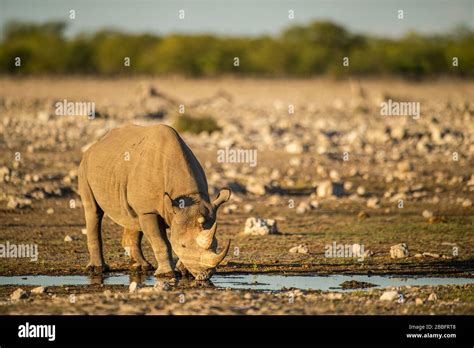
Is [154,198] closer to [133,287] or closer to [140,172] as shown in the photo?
[140,172]

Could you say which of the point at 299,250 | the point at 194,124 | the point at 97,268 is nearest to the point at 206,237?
the point at 97,268

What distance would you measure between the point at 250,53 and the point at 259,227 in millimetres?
50431

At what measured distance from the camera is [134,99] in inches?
1569

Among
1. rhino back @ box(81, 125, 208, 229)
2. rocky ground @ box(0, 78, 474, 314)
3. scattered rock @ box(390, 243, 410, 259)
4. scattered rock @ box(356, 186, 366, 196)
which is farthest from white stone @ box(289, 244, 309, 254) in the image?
scattered rock @ box(356, 186, 366, 196)

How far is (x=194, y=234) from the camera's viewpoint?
1385 cm

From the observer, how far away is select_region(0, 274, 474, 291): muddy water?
14.0 metres

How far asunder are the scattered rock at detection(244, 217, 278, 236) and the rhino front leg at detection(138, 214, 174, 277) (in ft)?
13.1

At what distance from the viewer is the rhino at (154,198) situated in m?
13.9

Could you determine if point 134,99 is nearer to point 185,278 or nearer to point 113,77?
point 113,77

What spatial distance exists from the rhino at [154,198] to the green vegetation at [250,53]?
134 feet

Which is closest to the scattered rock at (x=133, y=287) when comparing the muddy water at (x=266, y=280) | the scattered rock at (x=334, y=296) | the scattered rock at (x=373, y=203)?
the muddy water at (x=266, y=280)

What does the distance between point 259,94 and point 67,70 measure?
1810cm

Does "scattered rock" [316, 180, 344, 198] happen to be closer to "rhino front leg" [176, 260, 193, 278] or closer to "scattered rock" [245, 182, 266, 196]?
"scattered rock" [245, 182, 266, 196]
